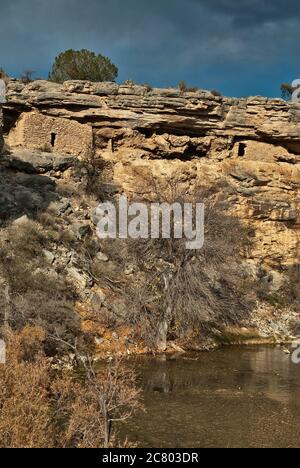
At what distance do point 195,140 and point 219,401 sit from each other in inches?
567

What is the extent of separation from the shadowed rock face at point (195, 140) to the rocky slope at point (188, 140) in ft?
0.13

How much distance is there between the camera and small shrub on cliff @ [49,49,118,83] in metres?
26.3

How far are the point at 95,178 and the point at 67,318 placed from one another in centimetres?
876

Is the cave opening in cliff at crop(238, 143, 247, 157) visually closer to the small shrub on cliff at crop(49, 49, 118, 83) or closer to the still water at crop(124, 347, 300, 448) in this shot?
the small shrub on cliff at crop(49, 49, 118, 83)

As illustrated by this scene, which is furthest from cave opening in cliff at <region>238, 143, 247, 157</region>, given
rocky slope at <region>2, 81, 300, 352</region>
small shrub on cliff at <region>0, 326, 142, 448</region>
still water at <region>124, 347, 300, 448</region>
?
small shrub on cliff at <region>0, 326, 142, 448</region>

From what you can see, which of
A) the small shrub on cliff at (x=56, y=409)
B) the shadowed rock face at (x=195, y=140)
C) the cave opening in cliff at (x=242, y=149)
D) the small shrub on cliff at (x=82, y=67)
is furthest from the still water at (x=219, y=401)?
the small shrub on cliff at (x=82, y=67)

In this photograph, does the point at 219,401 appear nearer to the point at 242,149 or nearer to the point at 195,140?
the point at 195,140

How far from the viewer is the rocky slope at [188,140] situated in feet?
67.7

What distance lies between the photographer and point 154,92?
21656 millimetres

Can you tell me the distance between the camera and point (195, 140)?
22.7m

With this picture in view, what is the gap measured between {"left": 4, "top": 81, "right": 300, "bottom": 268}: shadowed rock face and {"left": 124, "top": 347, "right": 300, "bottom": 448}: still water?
27.6 ft

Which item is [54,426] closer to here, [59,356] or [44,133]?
[59,356]

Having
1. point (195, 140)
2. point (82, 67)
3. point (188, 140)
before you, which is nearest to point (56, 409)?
point (188, 140)
